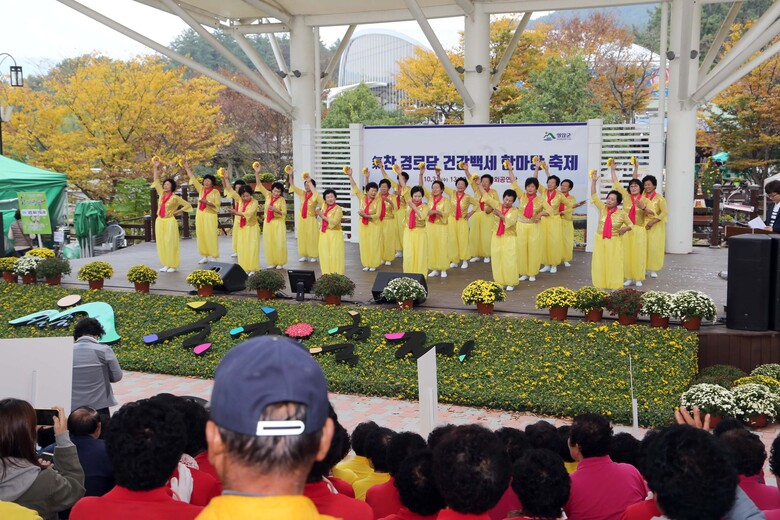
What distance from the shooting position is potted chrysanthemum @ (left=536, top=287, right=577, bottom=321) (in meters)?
10.2

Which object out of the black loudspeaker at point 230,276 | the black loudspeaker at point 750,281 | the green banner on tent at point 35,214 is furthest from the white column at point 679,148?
the green banner on tent at point 35,214

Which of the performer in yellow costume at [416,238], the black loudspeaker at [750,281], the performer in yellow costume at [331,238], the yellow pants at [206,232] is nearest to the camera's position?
the black loudspeaker at [750,281]

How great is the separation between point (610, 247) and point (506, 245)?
145 centimetres

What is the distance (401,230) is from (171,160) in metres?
13.1

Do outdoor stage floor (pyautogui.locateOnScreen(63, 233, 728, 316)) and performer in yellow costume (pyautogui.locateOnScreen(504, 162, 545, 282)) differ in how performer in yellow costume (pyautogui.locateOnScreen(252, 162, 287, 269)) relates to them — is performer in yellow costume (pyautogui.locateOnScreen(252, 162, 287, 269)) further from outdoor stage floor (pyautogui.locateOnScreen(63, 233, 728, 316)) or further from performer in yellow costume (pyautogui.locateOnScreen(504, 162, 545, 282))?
performer in yellow costume (pyautogui.locateOnScreen(504, 162, 545, 282))

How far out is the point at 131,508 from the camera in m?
2.77

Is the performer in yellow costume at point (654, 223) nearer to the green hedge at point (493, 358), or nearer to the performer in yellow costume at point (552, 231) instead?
the performer in yellow costume at point (552, 231)

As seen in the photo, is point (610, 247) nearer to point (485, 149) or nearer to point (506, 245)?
point (506, 245)

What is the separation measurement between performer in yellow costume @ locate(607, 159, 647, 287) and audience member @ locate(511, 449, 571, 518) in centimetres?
961

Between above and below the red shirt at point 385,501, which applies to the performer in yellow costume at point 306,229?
above

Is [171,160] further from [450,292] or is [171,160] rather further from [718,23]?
[718,23]

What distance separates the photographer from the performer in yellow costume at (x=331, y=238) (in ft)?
43.9

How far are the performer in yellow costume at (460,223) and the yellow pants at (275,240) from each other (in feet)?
9.10

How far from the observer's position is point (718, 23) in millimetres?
36562
